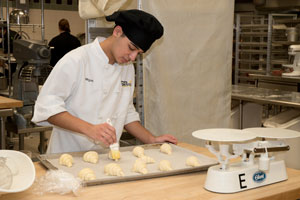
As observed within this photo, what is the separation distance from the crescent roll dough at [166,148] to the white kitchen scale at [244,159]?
1.36ft

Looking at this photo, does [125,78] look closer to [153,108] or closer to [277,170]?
[153,108]

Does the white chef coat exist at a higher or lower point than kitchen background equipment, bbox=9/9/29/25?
lower

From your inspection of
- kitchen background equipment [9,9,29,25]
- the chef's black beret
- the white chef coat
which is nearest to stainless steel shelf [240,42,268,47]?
kitchen background equipment [9,9,29,25]

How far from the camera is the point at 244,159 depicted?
1.48 m

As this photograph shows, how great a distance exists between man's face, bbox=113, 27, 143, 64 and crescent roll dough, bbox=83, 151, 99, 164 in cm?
48

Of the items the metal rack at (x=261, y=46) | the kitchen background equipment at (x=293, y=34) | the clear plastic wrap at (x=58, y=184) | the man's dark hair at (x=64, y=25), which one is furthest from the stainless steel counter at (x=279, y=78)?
the clear plastic wrap at (x=58, y=184)

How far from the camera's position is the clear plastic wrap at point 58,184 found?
4.37ft

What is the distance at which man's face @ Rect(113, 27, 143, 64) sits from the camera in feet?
6.13

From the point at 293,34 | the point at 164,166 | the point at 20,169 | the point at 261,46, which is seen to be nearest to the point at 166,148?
the point at 164,166

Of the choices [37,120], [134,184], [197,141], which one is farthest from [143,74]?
[134,184]

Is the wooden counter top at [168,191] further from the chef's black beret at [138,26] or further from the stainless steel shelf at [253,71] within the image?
the stainless steel shelf at [253,71]

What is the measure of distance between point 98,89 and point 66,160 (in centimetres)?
55

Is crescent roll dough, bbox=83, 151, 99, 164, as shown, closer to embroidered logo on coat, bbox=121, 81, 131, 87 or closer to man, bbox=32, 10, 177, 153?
man, bbox=32, 10, 177, 153

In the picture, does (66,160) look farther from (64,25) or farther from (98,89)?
(64,25)
